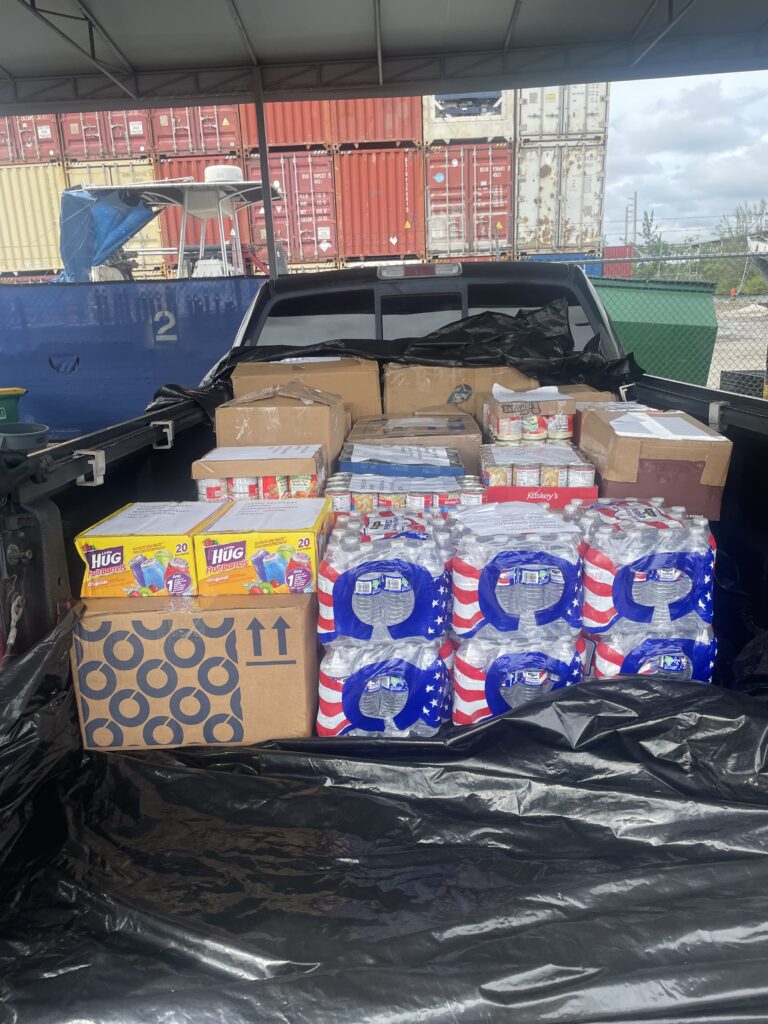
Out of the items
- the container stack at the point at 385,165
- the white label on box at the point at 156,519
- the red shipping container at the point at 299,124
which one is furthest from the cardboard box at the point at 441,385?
the red shipping container at the point at 299,124

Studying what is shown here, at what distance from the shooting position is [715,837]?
1.76m

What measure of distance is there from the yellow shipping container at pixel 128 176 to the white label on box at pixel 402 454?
12203 millimetres

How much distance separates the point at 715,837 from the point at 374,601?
1056mm

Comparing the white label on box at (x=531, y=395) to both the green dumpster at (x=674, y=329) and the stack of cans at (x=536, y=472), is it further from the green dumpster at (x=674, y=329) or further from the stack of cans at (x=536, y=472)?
the green dumpster at (x=674, y=329)

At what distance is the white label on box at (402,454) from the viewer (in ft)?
9.64

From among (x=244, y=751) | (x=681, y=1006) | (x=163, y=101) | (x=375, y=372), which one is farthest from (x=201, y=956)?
(x=163, y=101)

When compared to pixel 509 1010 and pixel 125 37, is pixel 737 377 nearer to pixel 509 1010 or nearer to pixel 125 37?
pixel 125 37

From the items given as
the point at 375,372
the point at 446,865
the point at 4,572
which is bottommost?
the point at 446,865

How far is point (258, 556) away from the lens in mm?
2221

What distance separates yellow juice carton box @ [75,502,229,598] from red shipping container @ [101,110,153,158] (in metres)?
14.0

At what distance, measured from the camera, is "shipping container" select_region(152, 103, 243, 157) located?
1371 cm

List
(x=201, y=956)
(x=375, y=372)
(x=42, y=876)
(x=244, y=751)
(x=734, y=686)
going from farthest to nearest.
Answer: (x=375, y=372), (x=734, y=686), (x=244, y=751), (x=42, y=876), (x=201, y=956)

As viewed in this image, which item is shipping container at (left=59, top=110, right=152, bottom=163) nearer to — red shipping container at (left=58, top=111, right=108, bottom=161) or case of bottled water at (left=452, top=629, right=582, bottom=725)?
red shipping container at (left=58, top=111, right=108, bottom=161)

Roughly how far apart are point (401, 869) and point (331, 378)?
8.70 ft
